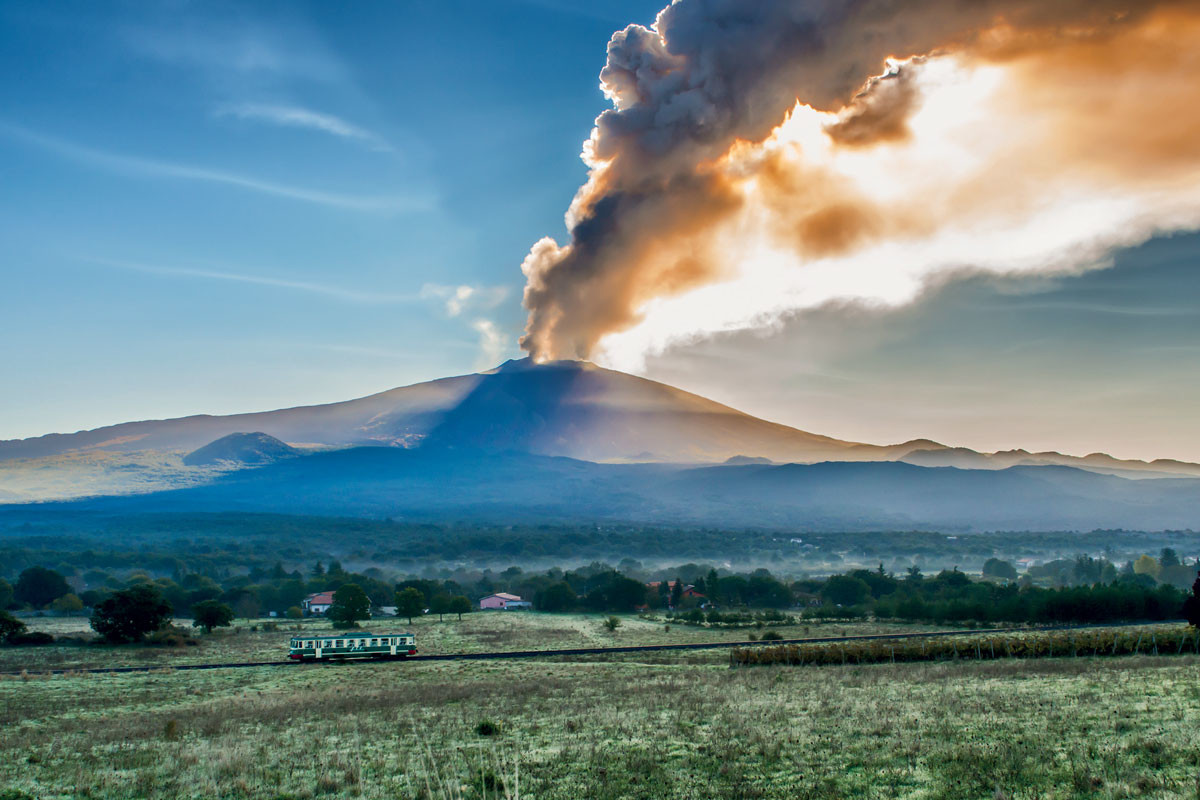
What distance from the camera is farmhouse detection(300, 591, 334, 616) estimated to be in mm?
106000

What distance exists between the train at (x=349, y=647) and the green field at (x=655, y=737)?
53.5ft

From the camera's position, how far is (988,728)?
16.9m

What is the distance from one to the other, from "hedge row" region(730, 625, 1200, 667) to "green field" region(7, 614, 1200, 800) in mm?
4236

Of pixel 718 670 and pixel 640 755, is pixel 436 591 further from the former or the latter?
pixel 640 755

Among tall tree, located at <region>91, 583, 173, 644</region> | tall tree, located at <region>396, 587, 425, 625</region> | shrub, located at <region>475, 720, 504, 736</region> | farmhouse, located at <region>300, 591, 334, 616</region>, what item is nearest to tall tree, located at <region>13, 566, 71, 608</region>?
farmhouse, located at <region>300, 591, 334, 616</region>

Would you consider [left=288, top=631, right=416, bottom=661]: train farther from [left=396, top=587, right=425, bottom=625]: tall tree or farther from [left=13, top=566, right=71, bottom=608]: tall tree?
[left=13, top=566, right=71, bottom=608]: tall tree

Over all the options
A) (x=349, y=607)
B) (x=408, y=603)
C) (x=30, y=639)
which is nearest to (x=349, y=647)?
(x=30, y=639)

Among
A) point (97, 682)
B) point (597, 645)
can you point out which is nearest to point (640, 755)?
point (97, 682)

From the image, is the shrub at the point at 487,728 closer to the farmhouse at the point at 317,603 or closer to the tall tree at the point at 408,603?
the tall tree at the point at 408,603

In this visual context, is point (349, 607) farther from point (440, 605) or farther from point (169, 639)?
point (169, 639)

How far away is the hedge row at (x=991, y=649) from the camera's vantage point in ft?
117

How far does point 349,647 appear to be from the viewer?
51656 millimetres

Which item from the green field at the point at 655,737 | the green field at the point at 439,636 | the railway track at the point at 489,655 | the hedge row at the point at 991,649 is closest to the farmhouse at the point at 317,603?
the green field at the point at 439,636

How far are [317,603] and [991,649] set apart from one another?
305ft
